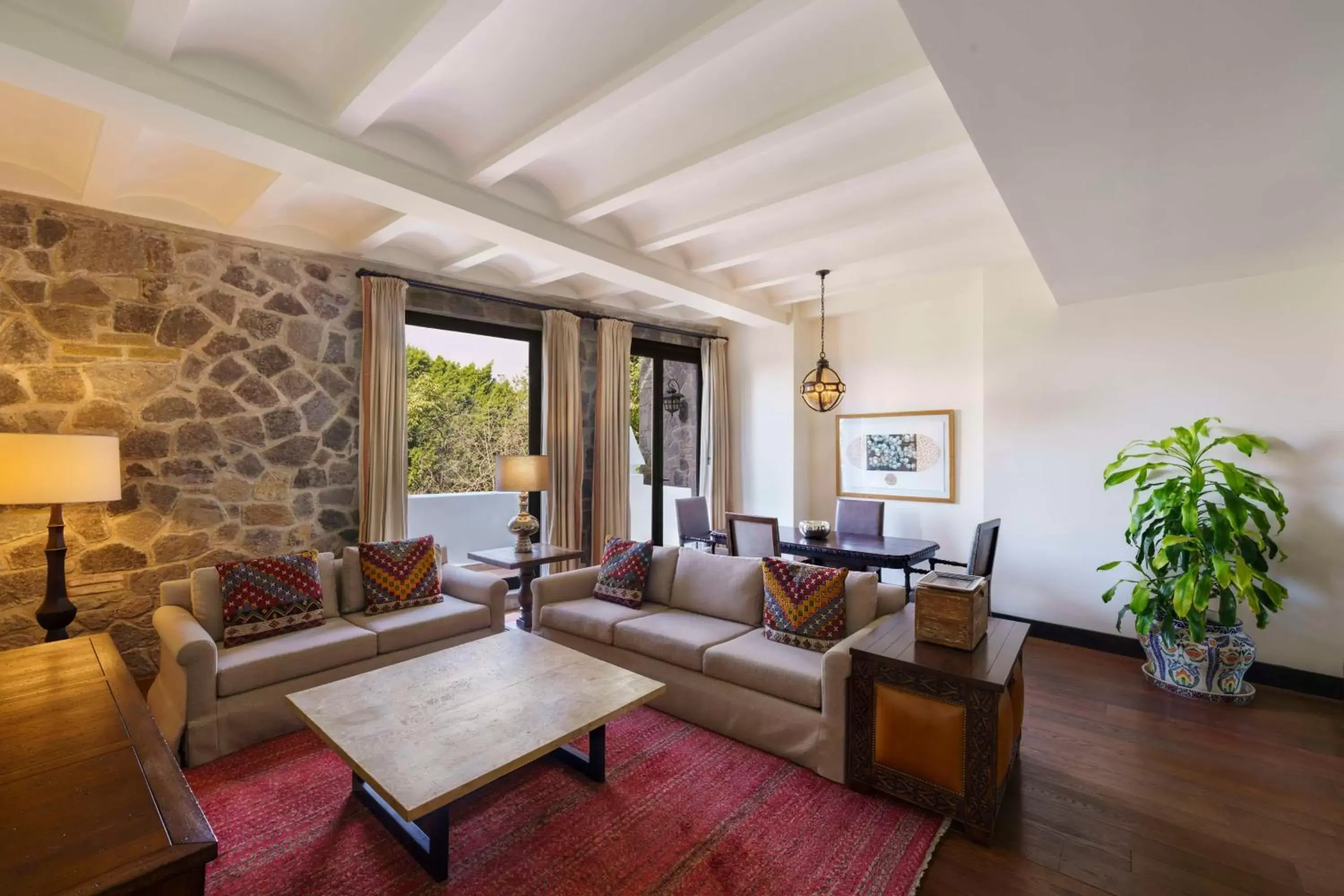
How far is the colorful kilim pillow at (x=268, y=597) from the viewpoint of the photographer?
298cm

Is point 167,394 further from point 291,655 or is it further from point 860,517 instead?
point 860,517

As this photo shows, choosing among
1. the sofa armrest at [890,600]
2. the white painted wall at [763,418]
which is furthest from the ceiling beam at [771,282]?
the sofa armrest at [890,600]

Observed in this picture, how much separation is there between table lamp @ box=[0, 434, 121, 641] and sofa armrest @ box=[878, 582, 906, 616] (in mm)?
3837

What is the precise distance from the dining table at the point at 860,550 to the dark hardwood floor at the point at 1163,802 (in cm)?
108

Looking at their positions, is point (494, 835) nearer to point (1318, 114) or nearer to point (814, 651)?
point (814, 651)

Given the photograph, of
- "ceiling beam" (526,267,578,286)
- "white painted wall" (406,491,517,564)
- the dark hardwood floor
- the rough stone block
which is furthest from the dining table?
the rough stone block

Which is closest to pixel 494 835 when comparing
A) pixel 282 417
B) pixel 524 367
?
pixel 282 417

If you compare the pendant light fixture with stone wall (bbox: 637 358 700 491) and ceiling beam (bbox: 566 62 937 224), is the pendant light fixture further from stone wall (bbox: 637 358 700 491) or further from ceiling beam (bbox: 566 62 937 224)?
ceiling beam (bbox: 566 62 937 224)

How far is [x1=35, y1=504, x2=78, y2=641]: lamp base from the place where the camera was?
2830mm

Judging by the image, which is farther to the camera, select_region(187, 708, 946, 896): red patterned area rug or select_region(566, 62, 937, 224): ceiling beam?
select_region(566, 62, 937, 224): ceiling beam

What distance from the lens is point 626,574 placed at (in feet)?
12.2

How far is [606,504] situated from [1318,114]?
15.6 feet

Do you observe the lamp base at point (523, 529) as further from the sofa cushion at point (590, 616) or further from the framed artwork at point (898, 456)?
the framed artwork at point (898, 456)

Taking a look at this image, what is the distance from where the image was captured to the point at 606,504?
5453 mm
